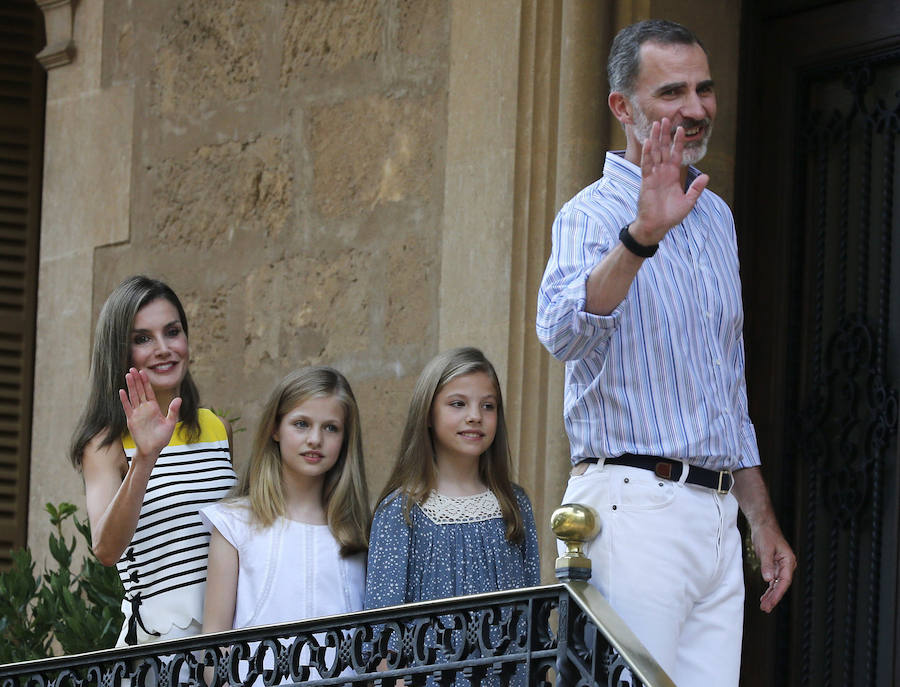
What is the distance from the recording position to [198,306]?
20.7ft

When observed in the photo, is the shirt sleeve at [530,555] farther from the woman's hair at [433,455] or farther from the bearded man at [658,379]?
the bearded man at [658,379]

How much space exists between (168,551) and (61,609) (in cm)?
A: 131

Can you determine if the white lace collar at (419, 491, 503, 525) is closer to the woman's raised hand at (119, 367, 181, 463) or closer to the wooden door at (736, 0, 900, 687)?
the woman's raised hand at (119, 367, 181, 463)

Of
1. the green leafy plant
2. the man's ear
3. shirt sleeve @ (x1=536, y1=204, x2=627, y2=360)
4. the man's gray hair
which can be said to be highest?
the man's gray hair

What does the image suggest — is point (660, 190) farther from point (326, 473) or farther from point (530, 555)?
point (326, 473)

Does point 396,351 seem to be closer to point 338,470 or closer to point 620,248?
point 338,470

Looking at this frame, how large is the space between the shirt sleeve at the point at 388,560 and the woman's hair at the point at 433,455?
0.07m

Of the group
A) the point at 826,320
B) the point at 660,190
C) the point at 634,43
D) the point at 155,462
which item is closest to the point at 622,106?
the point at 634,43

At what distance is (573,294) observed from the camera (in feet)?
10.3

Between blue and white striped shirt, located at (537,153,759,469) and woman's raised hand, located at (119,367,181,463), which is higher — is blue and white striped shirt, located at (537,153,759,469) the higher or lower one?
the higher one

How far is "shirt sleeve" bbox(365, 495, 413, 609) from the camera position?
399cm

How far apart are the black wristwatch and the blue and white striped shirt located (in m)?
0.15

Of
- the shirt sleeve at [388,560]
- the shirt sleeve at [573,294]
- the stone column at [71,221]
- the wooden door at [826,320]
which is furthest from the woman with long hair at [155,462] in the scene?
the stone column at [71,221]

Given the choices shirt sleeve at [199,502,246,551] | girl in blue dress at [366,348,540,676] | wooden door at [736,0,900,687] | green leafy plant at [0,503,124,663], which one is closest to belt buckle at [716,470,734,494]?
girl in blue dress at [366,348,540,676]
